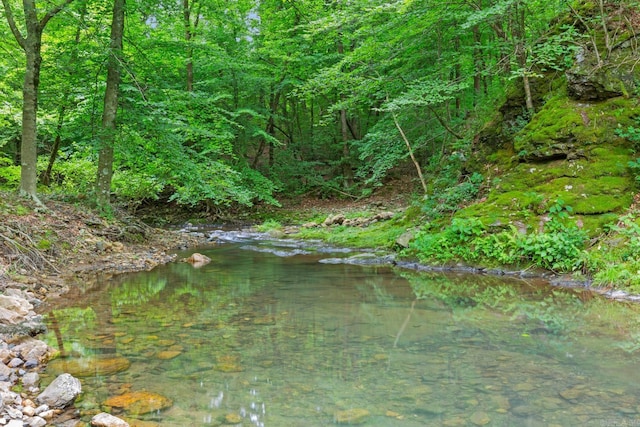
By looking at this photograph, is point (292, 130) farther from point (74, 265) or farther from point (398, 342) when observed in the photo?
point (398, 342)

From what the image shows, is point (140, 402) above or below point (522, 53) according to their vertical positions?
below

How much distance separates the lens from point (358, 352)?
4.07 metres

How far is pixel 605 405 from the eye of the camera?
2.91 metres

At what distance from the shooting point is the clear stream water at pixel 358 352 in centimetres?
296

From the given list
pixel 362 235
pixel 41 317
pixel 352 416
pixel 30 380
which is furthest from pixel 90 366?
pixel 362 235

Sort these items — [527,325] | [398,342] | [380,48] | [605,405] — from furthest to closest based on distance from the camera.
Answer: [380,48] → [527,325] → [398,342] → [605,405]

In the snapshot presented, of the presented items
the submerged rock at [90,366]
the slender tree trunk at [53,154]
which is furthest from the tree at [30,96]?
the submerged rock at [90,366]

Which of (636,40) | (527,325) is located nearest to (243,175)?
(636,40)

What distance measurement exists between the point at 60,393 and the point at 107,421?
0.54 meters

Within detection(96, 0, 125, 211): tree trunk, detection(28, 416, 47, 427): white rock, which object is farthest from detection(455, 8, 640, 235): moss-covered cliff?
detection(96, 0, 125, 211): tree trunk

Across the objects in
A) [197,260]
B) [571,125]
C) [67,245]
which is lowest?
[197,260]

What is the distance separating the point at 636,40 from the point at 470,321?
22.6 feet

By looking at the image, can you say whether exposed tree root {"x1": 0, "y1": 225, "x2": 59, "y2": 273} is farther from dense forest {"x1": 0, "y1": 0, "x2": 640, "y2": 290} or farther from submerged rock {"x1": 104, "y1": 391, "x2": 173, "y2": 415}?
submerged rock {"x1": 104, "y1": 391, "x2": 173, "y2": 415}

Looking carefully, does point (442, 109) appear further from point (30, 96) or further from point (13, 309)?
point (13, 309)
